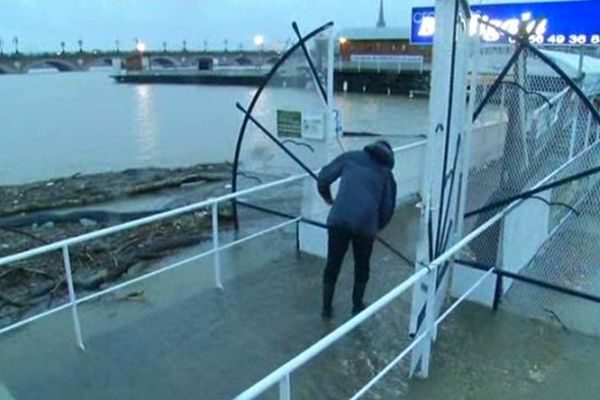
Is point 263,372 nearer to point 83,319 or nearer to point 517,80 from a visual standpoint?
point 83,319

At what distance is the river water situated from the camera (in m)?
18.3

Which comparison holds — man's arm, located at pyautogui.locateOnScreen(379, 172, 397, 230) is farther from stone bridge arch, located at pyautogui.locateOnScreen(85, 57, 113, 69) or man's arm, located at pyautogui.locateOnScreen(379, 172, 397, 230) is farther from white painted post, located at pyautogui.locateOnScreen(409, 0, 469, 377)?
stone bridge arch, located at pyautogui.locateOnScreen(85, 57, 113, 69)

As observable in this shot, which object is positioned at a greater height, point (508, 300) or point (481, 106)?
point (481, 106)

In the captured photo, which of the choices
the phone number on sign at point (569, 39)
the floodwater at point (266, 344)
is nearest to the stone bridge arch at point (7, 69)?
Answer: the phone number on sign at point (569, 39)

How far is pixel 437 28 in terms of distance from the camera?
3355 millimetres

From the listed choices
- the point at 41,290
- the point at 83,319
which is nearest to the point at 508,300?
the point at 83,319

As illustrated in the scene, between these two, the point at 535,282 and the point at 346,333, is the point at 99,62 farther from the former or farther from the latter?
the point at 346,333

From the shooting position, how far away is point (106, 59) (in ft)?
342

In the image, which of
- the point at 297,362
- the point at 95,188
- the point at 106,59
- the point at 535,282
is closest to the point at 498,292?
the point at 535,282

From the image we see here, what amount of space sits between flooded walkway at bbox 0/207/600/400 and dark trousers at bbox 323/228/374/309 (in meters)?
0.22

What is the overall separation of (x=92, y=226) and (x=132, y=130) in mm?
21312

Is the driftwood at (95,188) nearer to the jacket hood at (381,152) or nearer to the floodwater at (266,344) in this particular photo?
the floodwater at (266,344)

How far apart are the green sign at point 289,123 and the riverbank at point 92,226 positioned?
2053 mm

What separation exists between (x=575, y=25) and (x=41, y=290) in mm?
11988
